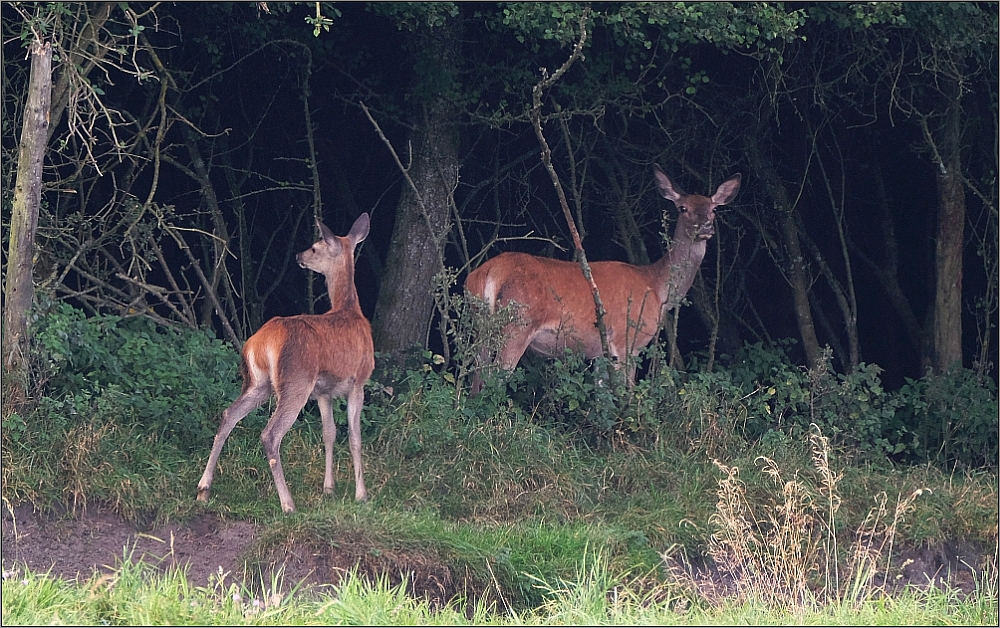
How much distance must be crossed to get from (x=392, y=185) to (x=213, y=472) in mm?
4309

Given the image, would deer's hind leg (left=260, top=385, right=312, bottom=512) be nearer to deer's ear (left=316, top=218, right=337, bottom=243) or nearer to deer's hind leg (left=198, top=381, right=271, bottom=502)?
deer's hind leg (left=198, top=381, right=271, bottom=502)

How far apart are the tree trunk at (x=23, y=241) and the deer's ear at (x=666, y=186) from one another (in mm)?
4152

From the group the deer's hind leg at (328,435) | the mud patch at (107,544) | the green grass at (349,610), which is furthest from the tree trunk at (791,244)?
the mud patch at (107,544)

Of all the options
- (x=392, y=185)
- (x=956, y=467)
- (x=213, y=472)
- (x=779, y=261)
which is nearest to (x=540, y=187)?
(x=392, y=185)

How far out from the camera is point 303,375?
659cm

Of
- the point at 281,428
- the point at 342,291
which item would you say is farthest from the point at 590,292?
the point at 281,428

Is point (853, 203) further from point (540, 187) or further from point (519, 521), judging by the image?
point (519, 521)

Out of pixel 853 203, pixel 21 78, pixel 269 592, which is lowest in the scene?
pixel 269 592

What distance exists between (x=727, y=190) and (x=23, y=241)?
4.71 metres

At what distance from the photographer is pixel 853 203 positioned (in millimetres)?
10836

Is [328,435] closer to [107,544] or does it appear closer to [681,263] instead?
[107,544]

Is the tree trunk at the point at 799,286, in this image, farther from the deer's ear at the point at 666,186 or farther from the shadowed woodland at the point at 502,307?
the deer's ear at the point at 666,186

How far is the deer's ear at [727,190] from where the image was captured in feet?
29.6

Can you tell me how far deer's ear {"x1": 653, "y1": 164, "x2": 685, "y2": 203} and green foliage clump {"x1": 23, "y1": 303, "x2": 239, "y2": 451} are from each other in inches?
125
